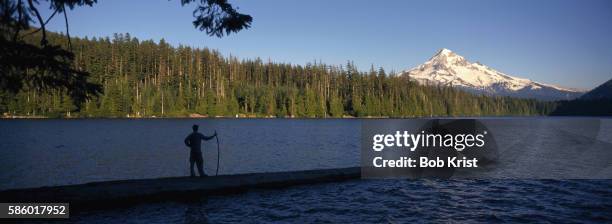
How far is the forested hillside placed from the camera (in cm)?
12775

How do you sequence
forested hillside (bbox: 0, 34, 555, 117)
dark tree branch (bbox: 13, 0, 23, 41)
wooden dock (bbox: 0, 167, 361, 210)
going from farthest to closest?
forested hillside (bbox: 0, 34, 555, 117), wooden dock (bbox: 0, 167, 361, 210), dark tree branch (bbox: 13, 0, 23, 41)

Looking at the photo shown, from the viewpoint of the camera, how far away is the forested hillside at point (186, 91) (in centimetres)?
12775

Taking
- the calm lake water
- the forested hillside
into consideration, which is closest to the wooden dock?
the calm lake water

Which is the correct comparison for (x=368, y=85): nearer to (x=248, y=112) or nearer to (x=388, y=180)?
(x=248, y=112)

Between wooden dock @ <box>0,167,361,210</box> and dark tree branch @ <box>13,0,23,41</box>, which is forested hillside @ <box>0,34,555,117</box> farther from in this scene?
dark tree branch @ <box>13,0,23,41</box>

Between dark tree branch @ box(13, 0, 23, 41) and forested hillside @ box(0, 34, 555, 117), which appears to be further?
forested hillside @ box(0, 34, 555, 117)

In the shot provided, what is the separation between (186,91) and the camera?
14875cm

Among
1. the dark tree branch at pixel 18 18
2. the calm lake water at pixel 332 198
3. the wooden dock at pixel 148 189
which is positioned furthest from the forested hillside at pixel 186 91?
the dark tree branch at pixel 18 18

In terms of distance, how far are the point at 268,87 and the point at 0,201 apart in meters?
167

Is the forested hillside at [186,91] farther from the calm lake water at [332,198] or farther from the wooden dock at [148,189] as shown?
the wooden dock at [148,189]

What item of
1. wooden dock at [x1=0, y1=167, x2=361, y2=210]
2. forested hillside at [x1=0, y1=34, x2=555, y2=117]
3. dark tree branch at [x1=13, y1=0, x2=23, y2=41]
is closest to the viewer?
dark tree branch at [x1=13, y1=0, x2=23, y2=41]

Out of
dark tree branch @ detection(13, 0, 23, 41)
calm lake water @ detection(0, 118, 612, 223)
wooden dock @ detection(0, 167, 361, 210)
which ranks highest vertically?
dark tree branch @ detection(13, 0, 23, 41)

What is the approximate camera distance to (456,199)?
2008 centimetres

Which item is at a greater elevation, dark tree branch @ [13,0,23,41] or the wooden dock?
dark tree branch @ [13,0,23,41]
